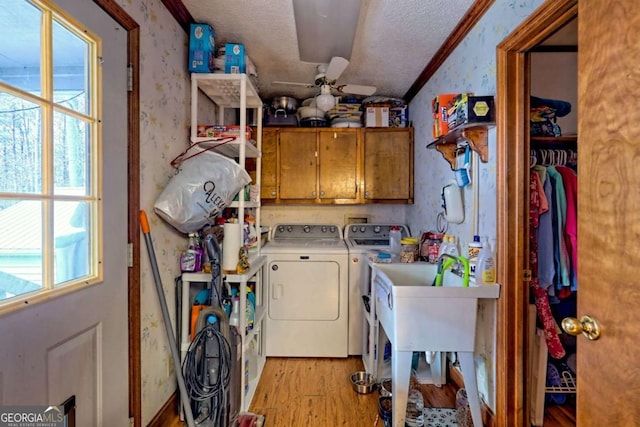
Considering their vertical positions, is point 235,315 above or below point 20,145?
below

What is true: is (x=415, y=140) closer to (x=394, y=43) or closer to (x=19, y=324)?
(x=394, y=43)

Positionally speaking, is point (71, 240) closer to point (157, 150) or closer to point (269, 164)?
point (157, 150)

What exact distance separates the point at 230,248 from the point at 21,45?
1.15 metres

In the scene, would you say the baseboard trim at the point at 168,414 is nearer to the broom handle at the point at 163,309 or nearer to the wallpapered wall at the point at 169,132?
the wallpapered wall at the point at 169,132

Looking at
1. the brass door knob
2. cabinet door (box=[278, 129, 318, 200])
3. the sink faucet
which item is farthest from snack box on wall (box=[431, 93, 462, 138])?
cabinet door (box=[278, 129, 318, 200])

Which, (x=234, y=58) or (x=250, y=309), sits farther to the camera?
(x=250, y=309)

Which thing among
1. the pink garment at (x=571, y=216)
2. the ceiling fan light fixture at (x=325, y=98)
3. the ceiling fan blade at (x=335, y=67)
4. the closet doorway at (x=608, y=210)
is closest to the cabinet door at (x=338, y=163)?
the ceiling fan light fixture at (x=325, y=98)

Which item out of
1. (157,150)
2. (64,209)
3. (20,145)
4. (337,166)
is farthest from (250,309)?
(337,166)

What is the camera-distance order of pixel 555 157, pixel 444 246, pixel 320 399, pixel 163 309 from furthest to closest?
pixel 444 246, pixel 320 399, pixel 555 157, pixel 163 309

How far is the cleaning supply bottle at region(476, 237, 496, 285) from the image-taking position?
5.40ft

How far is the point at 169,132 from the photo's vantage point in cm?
179

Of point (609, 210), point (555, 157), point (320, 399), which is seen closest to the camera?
point (609, 210)

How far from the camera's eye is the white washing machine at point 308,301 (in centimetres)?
262

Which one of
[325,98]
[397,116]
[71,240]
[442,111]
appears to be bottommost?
[71,240]
